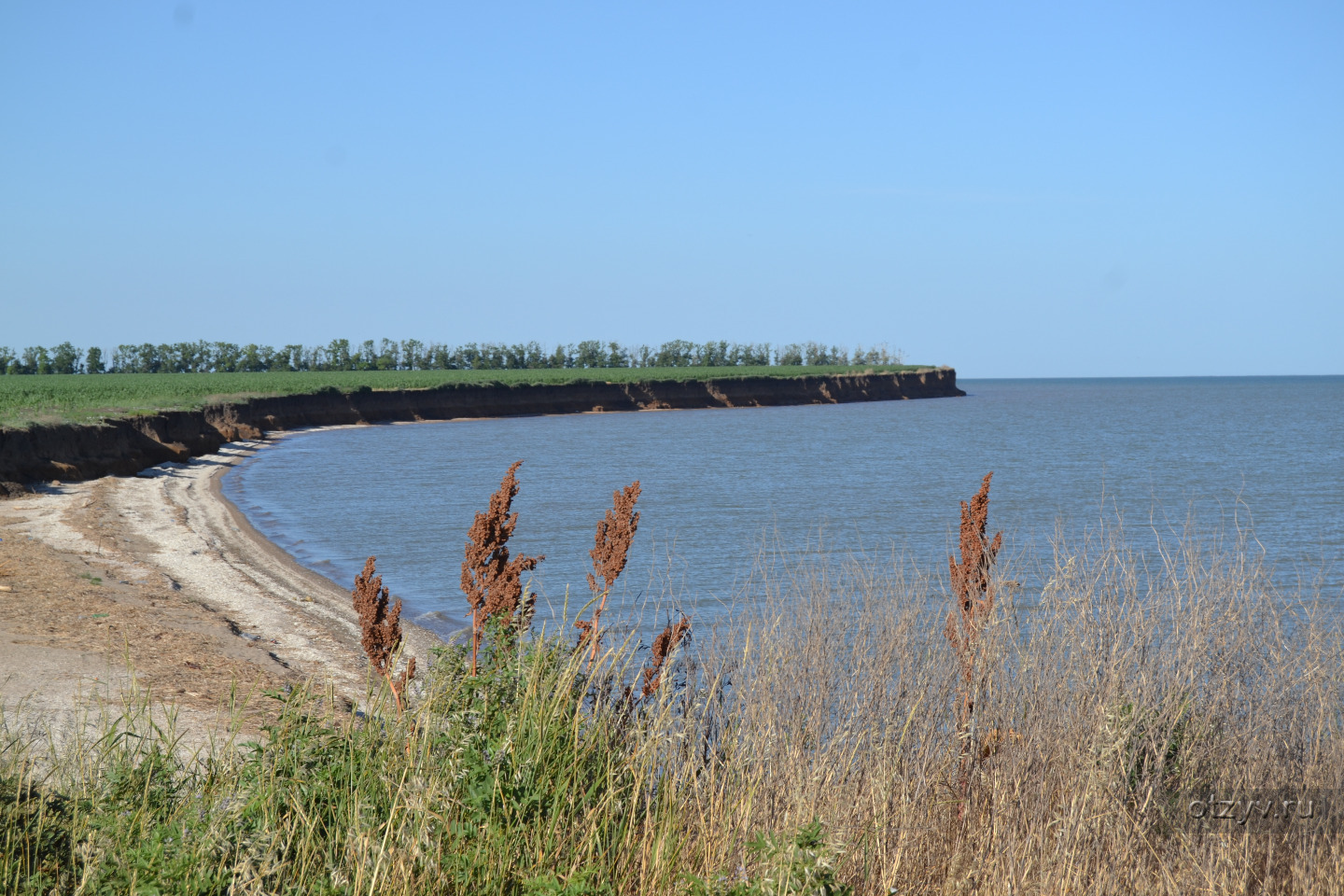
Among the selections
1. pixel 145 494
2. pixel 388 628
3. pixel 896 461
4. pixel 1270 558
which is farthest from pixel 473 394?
pixel 388 628

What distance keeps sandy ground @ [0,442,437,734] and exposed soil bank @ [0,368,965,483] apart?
4300mm

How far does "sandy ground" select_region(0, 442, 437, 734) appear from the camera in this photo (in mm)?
8336

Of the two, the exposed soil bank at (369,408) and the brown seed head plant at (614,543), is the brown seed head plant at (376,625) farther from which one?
the exposed soil bank at (369,408)

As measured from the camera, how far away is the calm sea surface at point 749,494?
16.7m

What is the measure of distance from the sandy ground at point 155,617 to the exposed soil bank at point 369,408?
169 inches

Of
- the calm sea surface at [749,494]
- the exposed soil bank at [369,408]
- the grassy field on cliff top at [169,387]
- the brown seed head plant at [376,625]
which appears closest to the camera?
the brown seed head plant at [376,625]

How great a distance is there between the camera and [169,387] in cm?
6134

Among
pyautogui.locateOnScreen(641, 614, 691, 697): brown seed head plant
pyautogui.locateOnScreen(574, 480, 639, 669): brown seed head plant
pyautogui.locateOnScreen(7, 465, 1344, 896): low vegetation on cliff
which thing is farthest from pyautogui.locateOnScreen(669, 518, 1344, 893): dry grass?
pyautogui.locateOnScreen(574, 480, 639, 669): brown seed head plant

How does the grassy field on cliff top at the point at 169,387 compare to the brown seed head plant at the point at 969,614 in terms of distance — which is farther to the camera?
the grassy field on cliff top at the point at 169,387

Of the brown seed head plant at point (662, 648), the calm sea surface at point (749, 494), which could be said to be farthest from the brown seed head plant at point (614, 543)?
the calm sea surface at point (749, 494)

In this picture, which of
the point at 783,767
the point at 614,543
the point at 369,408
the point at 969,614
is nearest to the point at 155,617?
the point at 614,543

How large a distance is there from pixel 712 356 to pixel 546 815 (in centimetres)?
17043

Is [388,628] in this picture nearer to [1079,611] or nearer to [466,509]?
[1079,611]

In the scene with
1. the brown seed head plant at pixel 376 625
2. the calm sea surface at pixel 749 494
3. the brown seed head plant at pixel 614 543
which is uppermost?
the brown seed head plant at pixel 614 543
